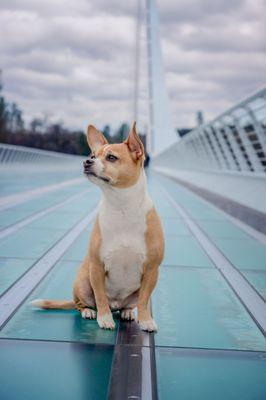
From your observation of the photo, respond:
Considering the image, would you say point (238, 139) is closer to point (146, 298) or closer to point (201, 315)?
point (201, 315)

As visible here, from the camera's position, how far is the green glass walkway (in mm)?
2396

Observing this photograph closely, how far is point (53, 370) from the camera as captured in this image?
252cm

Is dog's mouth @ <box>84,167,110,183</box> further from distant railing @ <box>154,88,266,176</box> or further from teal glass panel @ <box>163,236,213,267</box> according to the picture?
distant railing @ <box>154,88,266,176</box>

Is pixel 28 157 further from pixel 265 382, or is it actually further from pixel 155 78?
pixel 155 78

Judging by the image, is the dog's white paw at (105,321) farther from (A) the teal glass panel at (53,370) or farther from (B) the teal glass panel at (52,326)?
(A) the teal glass panel at (53,370)

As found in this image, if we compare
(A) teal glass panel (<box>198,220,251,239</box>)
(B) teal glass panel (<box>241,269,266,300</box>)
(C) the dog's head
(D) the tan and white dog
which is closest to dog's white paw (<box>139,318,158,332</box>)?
(D) the tan and white dog

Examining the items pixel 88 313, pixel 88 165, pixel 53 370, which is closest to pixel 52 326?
pixel 88 313

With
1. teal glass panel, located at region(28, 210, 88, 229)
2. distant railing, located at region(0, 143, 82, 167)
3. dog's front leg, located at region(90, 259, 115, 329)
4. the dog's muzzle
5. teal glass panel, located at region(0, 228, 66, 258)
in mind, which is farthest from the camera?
distant railing, located at region(0, 143, 82, 167)

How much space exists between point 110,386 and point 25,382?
379 millimetres

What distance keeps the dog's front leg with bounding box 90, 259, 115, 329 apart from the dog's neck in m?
0.35

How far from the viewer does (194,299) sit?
3.92 m

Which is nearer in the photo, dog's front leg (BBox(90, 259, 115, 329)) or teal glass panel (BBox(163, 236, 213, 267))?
dog's front leg (BBox(90, 259, 115, 329))

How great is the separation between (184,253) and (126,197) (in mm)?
2897

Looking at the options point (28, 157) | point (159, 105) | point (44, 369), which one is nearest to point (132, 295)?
point (44, 369)
